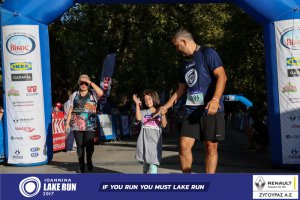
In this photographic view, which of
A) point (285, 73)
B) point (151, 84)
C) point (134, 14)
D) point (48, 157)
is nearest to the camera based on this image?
point (285, 73)

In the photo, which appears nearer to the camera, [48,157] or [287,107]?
[287,107]

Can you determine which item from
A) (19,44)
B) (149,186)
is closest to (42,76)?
(19,44)

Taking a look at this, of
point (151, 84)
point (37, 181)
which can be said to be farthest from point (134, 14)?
point (37, 181)

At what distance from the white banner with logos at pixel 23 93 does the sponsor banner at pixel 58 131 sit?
11.1 ft

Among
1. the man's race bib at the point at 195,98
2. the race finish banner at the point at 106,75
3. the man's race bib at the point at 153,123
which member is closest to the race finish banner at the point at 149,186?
the man's race bib at the point at 195,98

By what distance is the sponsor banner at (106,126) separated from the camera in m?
17.8

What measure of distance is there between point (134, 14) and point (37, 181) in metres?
19.2

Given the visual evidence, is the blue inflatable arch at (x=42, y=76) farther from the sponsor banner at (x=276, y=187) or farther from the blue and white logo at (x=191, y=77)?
the sponsor banner at (x=276, y=187)

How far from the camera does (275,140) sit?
32.3ft

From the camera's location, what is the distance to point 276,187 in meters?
3.22

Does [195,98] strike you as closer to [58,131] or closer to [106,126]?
[58,131]

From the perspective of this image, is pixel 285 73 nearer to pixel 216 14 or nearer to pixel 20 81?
pixel 20 81

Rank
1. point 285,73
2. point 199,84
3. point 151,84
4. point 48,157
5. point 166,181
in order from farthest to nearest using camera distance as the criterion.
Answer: point 151,84, point 48,157, point 285,73, point 199,84, point 166,181

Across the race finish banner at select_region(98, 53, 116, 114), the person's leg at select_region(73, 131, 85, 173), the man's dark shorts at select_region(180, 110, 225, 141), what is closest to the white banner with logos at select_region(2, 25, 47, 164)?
the person's leg at select_region(73, 131, 85, 173)
